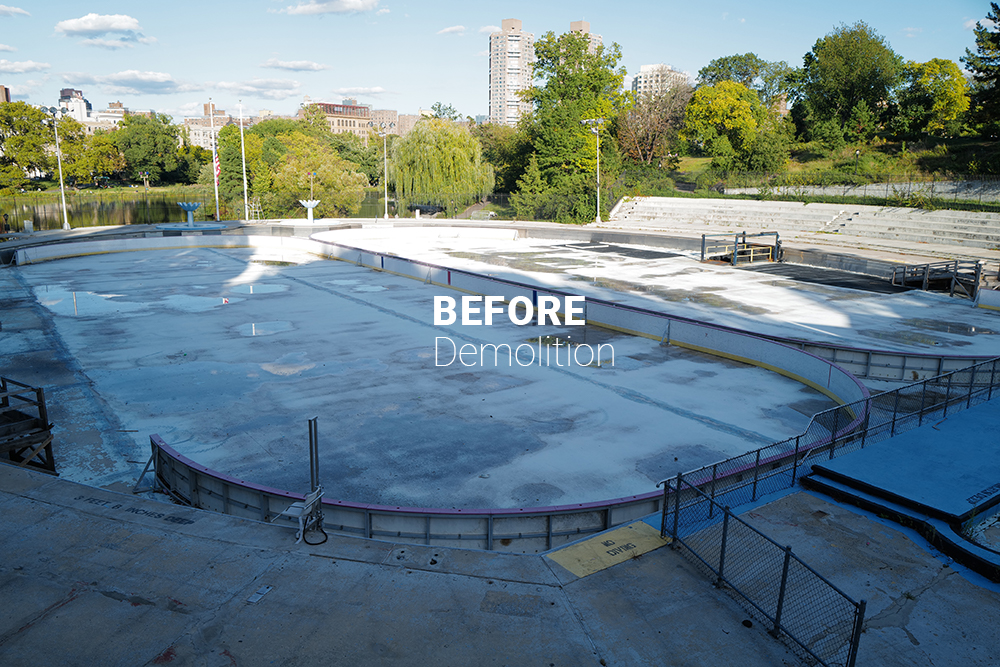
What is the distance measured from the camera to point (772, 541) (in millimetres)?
7141

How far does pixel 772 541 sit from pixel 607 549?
2.74 meters

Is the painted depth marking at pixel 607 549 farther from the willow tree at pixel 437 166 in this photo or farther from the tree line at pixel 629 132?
the willow tree at pixel 437 166

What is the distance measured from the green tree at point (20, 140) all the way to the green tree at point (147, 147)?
Result: 54.3 feet

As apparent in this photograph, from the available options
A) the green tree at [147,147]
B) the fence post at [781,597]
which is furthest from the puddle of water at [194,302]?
the green tree at [147,147]

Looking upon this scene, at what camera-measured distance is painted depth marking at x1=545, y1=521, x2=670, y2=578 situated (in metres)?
8.94

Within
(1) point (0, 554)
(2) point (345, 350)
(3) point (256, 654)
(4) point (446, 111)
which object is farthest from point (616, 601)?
(4) point (446, 111)

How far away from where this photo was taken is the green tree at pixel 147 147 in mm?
129250

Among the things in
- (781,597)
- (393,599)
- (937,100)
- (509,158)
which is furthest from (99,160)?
(781,597)

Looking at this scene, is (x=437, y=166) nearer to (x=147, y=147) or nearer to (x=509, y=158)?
(x=509, y=158)

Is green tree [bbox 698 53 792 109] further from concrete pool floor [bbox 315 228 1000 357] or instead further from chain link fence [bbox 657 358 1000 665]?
chain link fence [bbox 657 358 1000 665]

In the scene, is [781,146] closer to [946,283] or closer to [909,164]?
[909,164]

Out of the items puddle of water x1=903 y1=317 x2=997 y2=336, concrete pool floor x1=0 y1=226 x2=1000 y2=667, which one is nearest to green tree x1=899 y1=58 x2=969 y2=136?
puddle of water x1=903 y1=317 x2=997 y2=336

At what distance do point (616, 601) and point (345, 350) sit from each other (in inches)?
608

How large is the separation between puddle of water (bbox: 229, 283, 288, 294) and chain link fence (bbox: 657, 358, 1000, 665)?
82.9 ft
